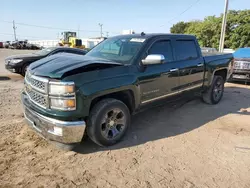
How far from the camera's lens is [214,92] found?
6.32 metres

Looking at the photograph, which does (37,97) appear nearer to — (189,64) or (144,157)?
(144,157)

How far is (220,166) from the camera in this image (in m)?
3.30

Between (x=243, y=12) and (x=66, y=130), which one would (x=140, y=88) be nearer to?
(x=66, y=130)

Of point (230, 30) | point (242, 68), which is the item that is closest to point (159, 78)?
point (242, 68)

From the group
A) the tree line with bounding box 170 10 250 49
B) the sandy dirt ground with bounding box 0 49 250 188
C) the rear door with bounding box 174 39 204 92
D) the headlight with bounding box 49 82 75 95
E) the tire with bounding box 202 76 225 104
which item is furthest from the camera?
the tree line with bounding box 170 10 250 49

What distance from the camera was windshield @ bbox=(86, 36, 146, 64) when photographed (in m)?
4.08

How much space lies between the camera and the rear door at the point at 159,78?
404 centimetres

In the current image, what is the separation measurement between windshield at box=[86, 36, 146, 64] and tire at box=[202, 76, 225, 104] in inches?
116

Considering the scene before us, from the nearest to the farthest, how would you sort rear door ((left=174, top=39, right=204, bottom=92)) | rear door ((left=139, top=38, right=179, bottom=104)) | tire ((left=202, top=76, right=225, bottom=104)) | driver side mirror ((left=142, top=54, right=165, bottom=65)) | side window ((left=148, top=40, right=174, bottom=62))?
driver side mirror ((left=142, top=54, right=165, bottom=65)) → rear door ((left=139, top=38, right=179, bottom=104)) → side window ((left=148, top=40, right=174, bottom=62)) → rear door ((left=174, top=39, right=204, bottom=92)) → tire ((left=202, top=76, right=225, bottom=104))

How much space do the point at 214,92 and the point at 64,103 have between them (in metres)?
4.67

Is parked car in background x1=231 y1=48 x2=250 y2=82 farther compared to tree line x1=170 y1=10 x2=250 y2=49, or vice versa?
tree line x1=170 y1=10 x2=250 y2=49

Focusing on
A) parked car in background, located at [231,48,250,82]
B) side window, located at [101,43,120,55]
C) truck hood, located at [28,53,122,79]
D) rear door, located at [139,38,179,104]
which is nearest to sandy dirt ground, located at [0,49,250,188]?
rear door, located at [139,38,179,104]

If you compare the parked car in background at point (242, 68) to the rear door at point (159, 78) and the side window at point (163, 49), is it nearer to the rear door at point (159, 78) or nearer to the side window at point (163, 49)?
the rear door at point (159, 78)

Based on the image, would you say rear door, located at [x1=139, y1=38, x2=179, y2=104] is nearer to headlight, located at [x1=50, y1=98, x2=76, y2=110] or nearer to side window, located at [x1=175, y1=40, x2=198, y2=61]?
side window, located at [x1=175, y1=40, x2=198, y2=61]
